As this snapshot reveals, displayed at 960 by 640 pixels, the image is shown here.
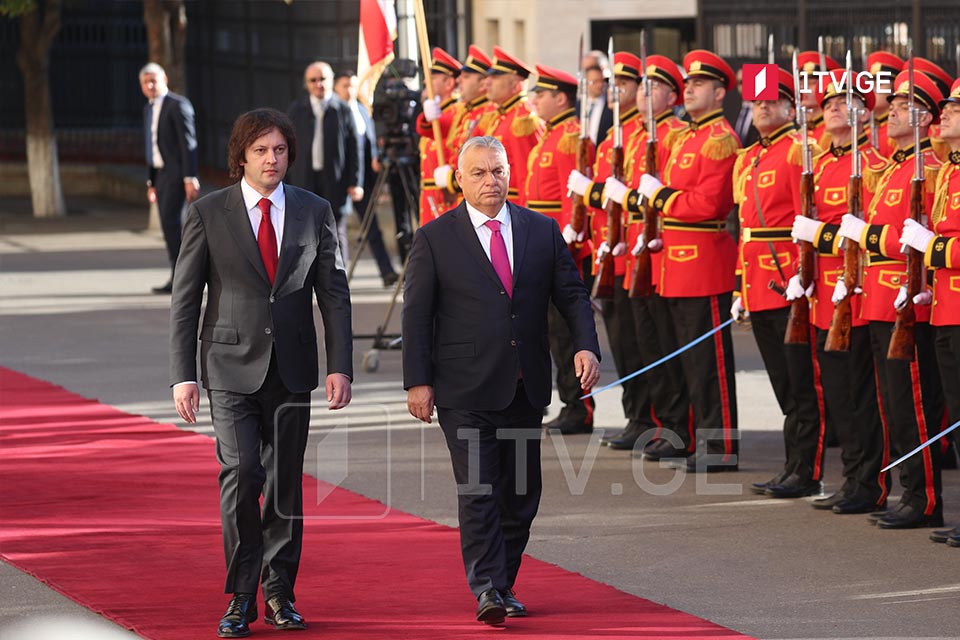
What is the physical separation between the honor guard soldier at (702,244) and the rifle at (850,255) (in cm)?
105

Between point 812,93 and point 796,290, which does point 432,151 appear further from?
point 796,290

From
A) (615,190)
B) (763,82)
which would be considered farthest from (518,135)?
(763,82)

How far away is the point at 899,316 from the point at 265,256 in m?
2.57

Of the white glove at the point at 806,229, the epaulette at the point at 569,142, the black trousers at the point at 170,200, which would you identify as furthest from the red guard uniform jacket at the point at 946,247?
the black trousers at the point at 170,200

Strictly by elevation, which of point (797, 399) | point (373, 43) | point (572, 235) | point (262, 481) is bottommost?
point (797, 399)

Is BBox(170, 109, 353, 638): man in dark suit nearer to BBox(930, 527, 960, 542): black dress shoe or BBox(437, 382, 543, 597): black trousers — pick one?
BBox(437, 382, 543, 597): black trousers

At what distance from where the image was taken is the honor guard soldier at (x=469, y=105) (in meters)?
11.3

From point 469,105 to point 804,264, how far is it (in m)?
4.04

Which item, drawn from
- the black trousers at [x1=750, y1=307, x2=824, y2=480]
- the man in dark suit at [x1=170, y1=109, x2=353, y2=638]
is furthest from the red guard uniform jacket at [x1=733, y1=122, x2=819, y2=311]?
the man in dark suit at [x1=170, y1=109, x2=353, y2=638]

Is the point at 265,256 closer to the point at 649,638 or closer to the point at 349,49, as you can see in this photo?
the point at 649,638

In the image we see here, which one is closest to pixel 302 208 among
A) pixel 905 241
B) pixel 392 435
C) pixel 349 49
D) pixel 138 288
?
pixel 905 241

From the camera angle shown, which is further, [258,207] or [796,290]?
[796,290]

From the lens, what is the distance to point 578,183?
9.55 meters

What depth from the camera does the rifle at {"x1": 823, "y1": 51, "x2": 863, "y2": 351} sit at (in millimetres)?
7715
